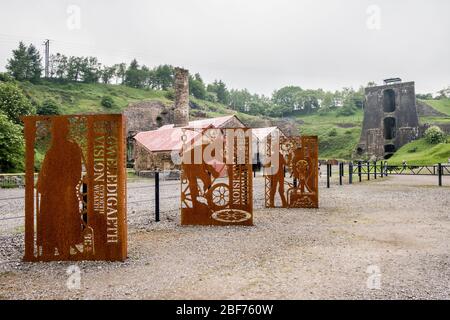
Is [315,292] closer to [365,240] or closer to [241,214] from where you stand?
[365,240]

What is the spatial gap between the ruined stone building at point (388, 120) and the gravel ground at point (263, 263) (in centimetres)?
4536

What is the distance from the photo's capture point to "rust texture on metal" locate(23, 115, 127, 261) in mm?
5441

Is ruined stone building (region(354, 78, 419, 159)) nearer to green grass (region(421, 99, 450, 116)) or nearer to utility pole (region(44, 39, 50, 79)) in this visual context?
green grass (region(421, 99, 450, 116))

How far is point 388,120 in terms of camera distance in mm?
53125

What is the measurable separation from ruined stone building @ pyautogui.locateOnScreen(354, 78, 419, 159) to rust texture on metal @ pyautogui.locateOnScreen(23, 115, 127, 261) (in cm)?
4902

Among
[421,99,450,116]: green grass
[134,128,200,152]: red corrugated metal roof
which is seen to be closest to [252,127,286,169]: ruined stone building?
[134,128,200,152]: red corrugated metal roof

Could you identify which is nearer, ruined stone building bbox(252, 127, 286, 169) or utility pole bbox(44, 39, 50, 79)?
ruined stone building bbox(252, 127, 286, 169)

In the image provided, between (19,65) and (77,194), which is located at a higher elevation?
(19,65)

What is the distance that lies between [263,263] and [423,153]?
41.7 metres

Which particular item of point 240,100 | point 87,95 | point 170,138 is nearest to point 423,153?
point 170,138

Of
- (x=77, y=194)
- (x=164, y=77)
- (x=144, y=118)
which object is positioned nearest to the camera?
(x=77, y=194)

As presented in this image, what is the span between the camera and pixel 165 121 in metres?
50.0

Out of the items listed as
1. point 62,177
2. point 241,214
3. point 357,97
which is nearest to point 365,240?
point 241,214

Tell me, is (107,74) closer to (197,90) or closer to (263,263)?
(197,90)
